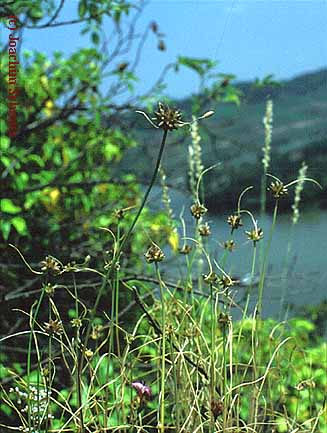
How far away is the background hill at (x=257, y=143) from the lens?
11.5ft

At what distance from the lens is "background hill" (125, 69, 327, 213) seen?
3.51 metres

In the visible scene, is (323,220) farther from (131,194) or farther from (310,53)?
(131,194)

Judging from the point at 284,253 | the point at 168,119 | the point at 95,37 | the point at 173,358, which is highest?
the point at 95,37

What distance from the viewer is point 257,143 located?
3.84m

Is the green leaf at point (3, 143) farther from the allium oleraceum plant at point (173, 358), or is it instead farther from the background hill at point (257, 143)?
the background hill at point (257, 143)

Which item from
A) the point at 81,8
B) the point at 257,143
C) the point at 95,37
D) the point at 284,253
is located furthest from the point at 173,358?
the point at 257,143

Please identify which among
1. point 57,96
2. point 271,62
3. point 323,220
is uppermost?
point 271,62

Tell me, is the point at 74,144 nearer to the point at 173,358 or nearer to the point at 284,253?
the point at 284,253

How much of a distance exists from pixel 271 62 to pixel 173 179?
0.61m

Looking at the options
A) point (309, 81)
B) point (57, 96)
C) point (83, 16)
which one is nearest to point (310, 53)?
point (309, 81)

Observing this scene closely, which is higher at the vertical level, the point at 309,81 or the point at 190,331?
the point at 309,81

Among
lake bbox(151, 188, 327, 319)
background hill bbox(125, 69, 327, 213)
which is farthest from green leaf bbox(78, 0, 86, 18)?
lake bbox(151, 188, 327, 319)

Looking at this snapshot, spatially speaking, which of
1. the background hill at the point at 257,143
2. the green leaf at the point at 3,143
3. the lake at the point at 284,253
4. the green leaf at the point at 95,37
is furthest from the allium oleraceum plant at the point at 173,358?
the green leaf at the point at 95,37

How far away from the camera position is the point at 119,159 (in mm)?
3305
